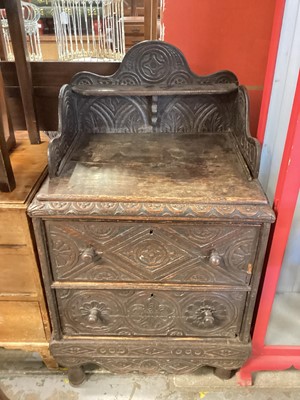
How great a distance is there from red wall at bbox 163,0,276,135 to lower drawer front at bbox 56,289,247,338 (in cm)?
67

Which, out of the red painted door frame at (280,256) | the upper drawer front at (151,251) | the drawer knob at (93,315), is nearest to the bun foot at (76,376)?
the drawer knob at (93,315)

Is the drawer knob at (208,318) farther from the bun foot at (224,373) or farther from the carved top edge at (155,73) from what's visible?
the carved top edge at (155,73)

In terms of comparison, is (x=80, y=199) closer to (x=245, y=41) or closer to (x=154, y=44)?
(x=154, y=44)

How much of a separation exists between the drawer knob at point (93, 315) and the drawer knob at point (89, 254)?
0.19 m

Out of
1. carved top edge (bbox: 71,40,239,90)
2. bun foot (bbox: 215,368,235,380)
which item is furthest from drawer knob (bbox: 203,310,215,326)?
carved top edge (bbox: 71,40,239,90)

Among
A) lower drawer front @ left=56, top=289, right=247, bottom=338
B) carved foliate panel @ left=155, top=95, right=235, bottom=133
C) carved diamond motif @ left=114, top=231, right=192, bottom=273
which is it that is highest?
carved foliate panel @ left=155, top=95, right=235, bottom=133

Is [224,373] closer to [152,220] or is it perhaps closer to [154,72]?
[152,220]

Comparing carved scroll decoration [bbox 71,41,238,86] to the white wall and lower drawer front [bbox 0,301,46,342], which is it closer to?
the white wall

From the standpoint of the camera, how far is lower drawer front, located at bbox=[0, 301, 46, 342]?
1.10 m

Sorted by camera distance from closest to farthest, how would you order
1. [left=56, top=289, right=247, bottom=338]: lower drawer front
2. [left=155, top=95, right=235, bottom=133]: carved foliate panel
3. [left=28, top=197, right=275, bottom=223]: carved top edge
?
[left=28, top=197, right=275, bottom=223]: carved top edge
[left=56, top=289, right=247, bottom=338]: lower drawer front
[left=155, top=95, right=235, bottom=133]: carved foliate panel

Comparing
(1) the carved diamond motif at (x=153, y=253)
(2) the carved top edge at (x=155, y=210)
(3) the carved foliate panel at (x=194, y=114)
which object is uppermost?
(3) the carved foliate panel at (x=194, y=114)

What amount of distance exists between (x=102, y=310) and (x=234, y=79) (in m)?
0.81

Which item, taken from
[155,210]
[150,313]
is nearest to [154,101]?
[155,210]

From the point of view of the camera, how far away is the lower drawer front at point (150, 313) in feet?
3.34
